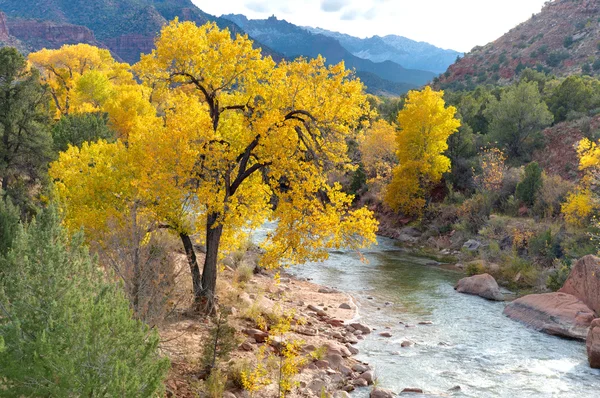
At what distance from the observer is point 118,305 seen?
632 cm

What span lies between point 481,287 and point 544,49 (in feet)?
239

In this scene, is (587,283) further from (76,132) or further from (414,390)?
(76,132)

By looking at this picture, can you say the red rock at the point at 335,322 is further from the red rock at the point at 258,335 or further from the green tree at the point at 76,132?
the green tree at the point at 76,132

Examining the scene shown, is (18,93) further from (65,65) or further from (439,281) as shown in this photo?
(65,65)

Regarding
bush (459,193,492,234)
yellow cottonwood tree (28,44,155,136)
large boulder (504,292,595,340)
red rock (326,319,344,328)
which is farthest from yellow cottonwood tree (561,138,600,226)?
yellow cottonwood tree (28,44,155,136)

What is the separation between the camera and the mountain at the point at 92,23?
148 metres

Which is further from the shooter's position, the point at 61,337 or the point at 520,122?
the point at 520,122

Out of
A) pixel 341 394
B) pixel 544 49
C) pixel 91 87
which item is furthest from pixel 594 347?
pixel 544 49

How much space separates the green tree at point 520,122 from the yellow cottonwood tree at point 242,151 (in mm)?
31341

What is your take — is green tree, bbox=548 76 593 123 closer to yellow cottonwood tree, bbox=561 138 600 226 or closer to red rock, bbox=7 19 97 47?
yellow cottonwood tree, bbox=561 138 600 226

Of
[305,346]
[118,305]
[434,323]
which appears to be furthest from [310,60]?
[434,323]

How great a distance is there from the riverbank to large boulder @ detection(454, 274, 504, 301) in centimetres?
578

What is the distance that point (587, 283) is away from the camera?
18672 millimetres

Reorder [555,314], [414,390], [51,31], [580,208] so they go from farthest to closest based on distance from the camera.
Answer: [51,31], [580,208], [555,314], [414,390]
